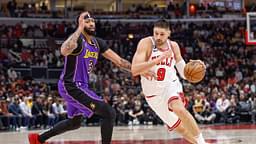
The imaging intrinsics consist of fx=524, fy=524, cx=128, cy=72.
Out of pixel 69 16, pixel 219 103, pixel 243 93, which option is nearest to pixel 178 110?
pixel 219 103

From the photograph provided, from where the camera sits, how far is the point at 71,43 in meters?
6.31

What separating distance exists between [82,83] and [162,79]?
3.31 feet

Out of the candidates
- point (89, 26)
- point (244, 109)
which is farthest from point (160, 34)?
point (244, 109)

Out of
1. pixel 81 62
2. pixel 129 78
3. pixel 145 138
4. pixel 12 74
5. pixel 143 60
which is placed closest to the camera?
pixel 143 60

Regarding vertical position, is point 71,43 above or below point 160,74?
above

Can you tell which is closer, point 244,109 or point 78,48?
point 78,48

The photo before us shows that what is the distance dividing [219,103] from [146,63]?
13913mm

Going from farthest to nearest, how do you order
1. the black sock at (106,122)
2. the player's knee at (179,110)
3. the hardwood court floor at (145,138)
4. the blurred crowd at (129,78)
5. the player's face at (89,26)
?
the blurred crowd at (129,78)
the hardwood court floor at (145,138)
the player's face at (89,26)
the black sock at (106,122)
the player's knee at (179,110)

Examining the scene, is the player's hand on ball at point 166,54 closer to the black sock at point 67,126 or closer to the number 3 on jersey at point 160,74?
the number 3 on jersey at point 160,74

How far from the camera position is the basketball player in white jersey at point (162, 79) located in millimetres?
6340

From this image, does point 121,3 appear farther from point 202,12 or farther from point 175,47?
point 175,47

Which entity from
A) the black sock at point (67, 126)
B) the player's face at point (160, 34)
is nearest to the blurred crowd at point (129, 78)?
the black sock at point (67, 126)

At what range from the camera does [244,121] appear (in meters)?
19.9

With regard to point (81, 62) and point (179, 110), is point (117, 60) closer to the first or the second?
point (81, 62)
